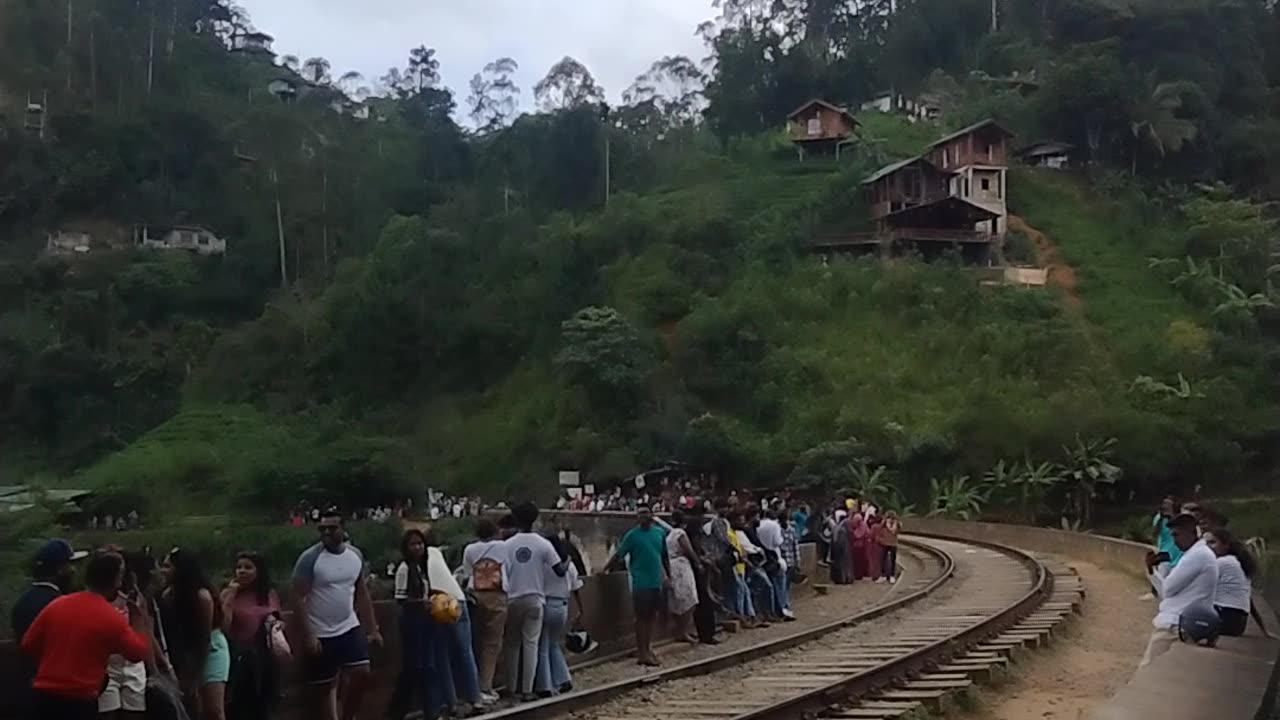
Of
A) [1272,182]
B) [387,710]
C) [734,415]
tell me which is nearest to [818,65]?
[1272,182]

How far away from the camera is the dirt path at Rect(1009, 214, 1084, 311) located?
206 feet

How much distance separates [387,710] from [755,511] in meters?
8.18

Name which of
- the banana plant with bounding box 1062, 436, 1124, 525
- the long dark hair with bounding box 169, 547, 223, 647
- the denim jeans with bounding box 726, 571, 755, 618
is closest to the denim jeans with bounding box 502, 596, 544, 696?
the long dark hair with bounding box 169, 547, 223, 647

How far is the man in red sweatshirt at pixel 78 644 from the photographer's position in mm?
6234

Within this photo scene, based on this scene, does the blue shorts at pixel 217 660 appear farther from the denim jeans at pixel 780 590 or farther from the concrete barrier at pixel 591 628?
the denim jeans at pixel 780 590

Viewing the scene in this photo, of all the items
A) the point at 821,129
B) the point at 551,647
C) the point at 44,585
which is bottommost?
the point at 551,647

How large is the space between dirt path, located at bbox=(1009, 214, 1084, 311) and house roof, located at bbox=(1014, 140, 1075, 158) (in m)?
5.67

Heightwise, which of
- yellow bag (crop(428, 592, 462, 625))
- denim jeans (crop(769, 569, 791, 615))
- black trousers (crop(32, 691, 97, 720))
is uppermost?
black trousers (crop(32, 691, 97, 720))

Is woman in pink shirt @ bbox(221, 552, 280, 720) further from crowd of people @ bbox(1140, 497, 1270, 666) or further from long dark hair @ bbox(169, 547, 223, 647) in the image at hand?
crowd of people @ bbox(1140, 497, 1270, 666)

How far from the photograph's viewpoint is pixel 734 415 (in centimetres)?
5466

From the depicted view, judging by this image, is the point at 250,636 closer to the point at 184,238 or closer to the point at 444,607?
the point at 444,607

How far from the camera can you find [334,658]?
885 centimetres

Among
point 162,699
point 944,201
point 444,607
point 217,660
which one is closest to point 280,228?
point 944,201

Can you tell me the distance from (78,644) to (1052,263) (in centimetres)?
6334
